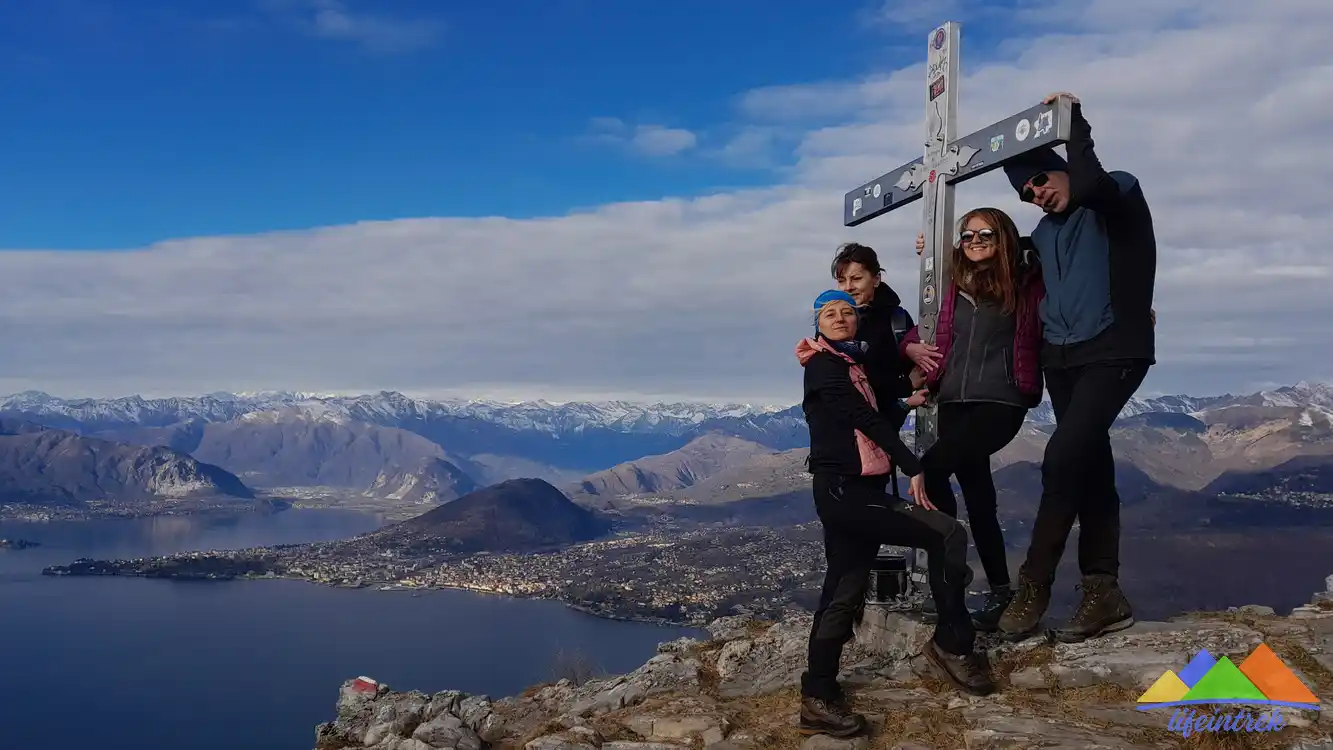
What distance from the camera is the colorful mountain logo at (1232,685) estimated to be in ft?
15.3

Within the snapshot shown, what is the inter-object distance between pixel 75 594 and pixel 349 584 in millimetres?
29108

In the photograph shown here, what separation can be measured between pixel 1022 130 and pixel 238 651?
82451mm

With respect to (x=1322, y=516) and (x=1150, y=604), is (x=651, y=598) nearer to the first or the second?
(x=1150, y=604)

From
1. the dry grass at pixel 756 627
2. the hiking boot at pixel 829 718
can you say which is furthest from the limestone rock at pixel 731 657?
the hiking boot at pixel 829 718

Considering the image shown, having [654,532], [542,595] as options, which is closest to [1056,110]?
[542,595]

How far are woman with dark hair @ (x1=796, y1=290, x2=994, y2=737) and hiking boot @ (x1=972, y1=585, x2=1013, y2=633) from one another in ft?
2.22

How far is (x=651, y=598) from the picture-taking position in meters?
97.0

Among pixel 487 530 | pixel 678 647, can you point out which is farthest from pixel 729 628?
pixel 487 530

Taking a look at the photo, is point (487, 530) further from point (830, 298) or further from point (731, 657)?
point (830, 298)

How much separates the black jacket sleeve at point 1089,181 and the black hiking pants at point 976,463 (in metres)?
1.28

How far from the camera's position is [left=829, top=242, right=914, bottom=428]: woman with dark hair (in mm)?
5953

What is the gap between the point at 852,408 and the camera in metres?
5.11

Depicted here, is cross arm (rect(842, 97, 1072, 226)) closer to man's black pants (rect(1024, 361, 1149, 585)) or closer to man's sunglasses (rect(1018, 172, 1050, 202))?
man's sunglasses (rect(1018, 172, 1050, 202))

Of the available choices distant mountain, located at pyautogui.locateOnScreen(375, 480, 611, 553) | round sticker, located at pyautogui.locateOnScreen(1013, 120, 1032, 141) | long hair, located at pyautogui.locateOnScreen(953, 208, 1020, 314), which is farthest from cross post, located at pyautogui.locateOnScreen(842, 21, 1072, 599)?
distant mountain, located at pyautogui.locateOnScreen(375, 480, 611, 553)
